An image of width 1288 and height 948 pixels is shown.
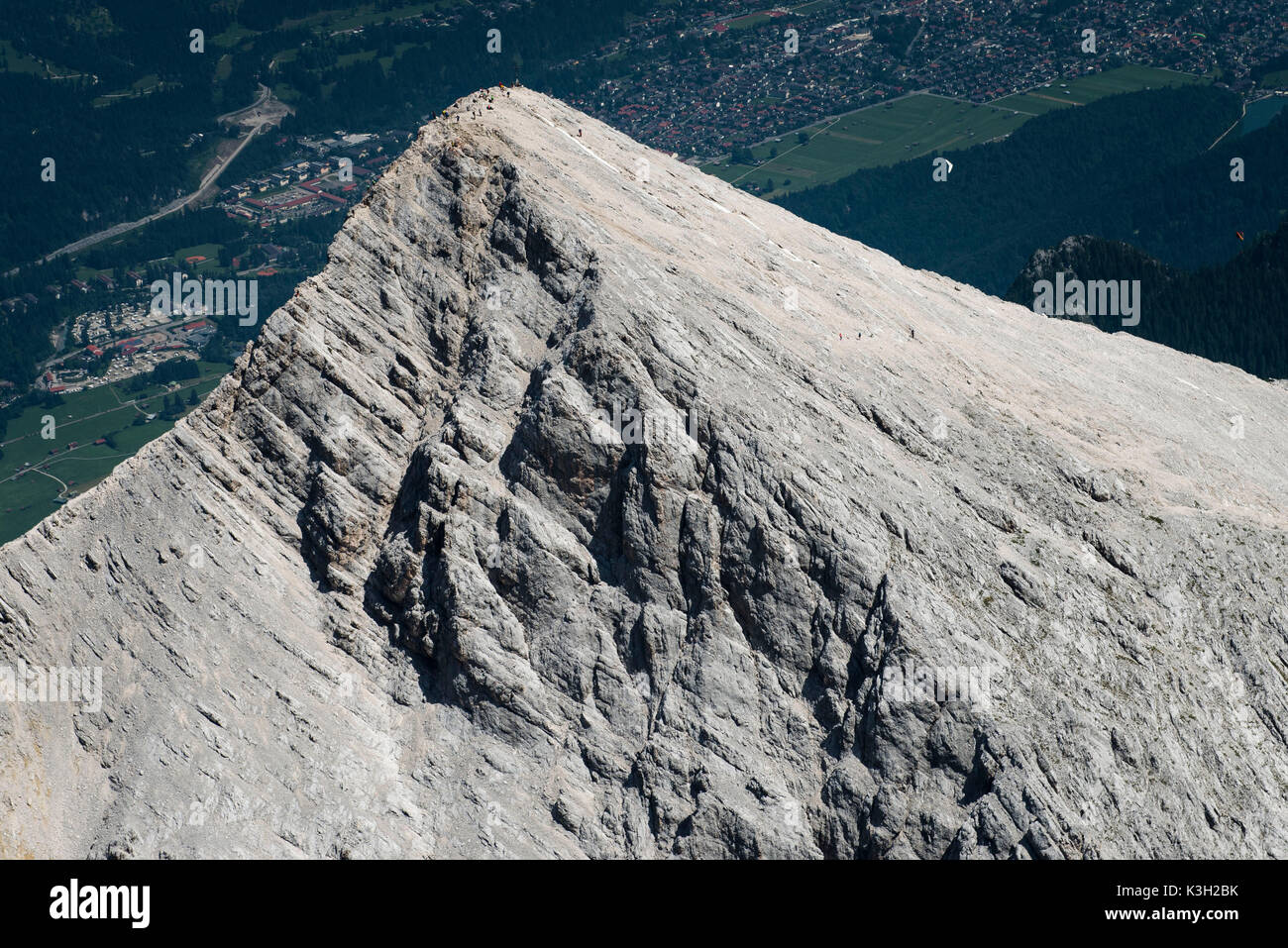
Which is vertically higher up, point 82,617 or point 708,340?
point 708,340

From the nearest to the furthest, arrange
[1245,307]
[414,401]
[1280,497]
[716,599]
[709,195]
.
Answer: [716,599]
[414,401]
[1280,497]
[709,195]
[1245,307]

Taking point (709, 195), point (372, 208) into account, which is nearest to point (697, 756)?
point (372, 208)

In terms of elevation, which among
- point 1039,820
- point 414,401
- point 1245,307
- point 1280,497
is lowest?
point 1245,307

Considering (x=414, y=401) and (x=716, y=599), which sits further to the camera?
(x=414, y=401)

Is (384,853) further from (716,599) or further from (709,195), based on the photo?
(709,195)

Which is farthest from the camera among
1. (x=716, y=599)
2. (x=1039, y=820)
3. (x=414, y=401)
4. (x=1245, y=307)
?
(x=1245, y=307)

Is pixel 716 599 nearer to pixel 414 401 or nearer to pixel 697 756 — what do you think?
pixel 697 756
